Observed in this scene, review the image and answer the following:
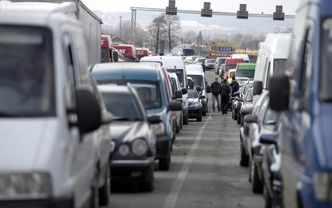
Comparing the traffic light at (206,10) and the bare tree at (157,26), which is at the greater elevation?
the traffic light at (206,10)

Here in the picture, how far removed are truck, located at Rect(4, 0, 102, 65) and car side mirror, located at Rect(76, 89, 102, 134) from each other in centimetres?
1317

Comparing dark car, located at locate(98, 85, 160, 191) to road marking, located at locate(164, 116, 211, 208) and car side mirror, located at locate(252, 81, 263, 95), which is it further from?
car side mirror, located at locate(252, 81, 263, 95)

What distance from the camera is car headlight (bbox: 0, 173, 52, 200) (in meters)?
7.37

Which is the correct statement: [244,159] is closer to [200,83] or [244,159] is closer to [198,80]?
[200,83]

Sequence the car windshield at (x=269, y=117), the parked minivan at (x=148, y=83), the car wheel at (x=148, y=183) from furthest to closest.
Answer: the parked minivan at (x=148, y=83) < the car windshield at (x=269, y=117) < the car wheel at (x=148, y=183)

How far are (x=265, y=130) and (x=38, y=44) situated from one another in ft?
22.6

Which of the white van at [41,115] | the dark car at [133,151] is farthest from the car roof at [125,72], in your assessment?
the white van at [41,115]

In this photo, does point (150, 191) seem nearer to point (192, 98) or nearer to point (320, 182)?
point (320, 182)

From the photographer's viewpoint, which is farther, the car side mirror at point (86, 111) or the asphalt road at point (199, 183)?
the asphalt road at point (199, 183)

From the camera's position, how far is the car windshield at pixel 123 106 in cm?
1528

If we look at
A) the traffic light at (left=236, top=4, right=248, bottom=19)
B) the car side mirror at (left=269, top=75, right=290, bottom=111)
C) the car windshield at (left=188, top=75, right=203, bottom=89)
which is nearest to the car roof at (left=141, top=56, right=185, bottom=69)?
the car windshield at (left=188, top=75, right=203, bottom=89)

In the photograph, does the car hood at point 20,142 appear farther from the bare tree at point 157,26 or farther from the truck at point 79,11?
the bare tree at point 157,26

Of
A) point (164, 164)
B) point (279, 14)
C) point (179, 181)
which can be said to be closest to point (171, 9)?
point (279, 14)

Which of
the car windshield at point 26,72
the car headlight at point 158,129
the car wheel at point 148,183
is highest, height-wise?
the car windshield at point 26,72
